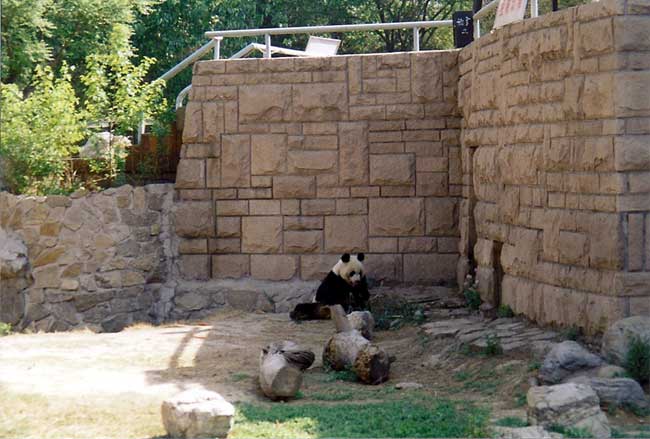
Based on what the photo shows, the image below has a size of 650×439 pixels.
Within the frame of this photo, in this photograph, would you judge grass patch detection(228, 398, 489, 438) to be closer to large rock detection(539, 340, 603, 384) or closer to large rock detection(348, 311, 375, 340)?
large rock detection(539, 340, 603, 384)

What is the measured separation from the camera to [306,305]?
1225cm

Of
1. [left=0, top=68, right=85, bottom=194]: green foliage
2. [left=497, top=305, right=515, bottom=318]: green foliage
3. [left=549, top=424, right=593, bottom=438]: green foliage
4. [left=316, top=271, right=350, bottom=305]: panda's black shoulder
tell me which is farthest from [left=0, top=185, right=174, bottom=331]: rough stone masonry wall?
[left=549, top=424, right=593, bottom=438]: green foliage

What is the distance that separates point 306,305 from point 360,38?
1498 cm

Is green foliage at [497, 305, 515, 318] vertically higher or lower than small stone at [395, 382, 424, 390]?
higher

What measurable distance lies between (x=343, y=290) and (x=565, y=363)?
4427 millimetres

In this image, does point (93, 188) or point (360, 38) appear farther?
point (360, 38)

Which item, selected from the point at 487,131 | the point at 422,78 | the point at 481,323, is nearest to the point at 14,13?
the point at 422,78

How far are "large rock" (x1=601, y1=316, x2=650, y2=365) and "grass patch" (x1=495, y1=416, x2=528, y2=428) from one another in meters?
1.20

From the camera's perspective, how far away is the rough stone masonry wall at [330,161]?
523 inches

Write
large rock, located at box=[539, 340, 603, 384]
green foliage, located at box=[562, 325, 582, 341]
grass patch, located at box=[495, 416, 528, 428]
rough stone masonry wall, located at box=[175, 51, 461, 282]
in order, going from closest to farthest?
grass patch, located at box=[495, 416, 528, 428], large rock, located at box=[539, 340, 603, 384], green foliage, located at box=[562, 325, 582, 341], rough stone masonry wall, located at box=[175, 51, 461, 282]

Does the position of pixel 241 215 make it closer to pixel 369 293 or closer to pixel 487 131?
pixel 369 293

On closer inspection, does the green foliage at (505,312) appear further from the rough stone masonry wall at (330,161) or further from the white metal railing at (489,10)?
the white metal railing at (489,10)

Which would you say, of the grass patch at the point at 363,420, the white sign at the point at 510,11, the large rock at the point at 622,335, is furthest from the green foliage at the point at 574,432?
the white sign at the point at 510,11

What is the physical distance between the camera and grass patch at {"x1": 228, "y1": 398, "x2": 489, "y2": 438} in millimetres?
7180
